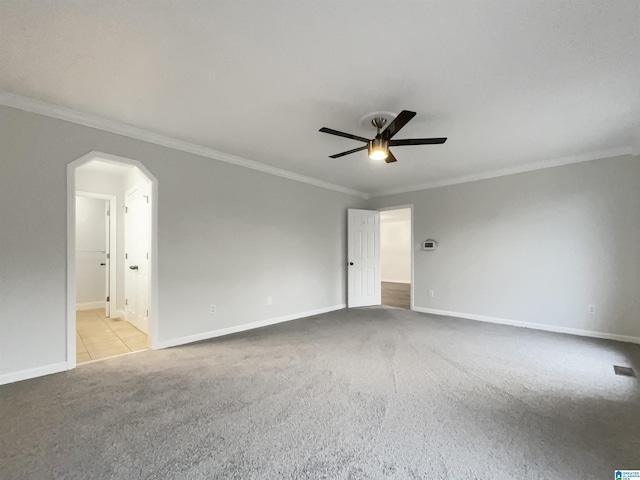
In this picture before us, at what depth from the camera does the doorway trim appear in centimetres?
281

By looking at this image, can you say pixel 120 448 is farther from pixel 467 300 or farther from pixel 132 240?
pixel 467 300

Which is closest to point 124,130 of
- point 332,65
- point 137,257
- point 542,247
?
point 137,257

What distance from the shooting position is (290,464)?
1.57 m

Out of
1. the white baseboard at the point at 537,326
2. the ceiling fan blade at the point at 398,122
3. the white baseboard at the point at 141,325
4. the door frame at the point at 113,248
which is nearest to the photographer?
the ceiling fan blade at the point at 398,122

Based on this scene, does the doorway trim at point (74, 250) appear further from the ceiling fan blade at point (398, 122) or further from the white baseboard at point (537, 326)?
the white baseboard at point (537, 326)

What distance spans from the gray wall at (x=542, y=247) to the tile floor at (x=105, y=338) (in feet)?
15.6

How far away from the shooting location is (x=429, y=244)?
546cm

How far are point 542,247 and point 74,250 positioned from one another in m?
5.94

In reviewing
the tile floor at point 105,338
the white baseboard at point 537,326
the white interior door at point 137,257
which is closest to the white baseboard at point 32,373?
the tile floor at point 105,338

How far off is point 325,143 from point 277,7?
1994mm

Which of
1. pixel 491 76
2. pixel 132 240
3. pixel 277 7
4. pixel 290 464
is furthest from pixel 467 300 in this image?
pixel 132 240

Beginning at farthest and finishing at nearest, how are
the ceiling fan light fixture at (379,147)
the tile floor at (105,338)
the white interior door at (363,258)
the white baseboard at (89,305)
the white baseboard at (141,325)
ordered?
the white interior door at (363,258) → the white baseboard at (89,305) → the white baseboard at (141,325) → the tile floor at (105,338) → the ceiling fan light fixture at (379,147)

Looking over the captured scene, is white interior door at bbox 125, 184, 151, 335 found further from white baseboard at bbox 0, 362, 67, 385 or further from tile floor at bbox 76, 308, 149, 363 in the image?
white baseboard at bbox 0, 362, 67, 385

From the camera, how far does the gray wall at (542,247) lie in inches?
Result: 147
